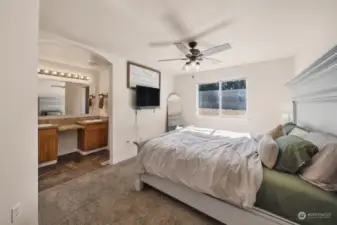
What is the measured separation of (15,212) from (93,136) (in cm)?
339

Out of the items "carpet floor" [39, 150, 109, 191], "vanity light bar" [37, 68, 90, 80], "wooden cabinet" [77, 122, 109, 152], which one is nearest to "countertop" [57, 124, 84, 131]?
"wooden cabinet" [77, 122, 109, 152]

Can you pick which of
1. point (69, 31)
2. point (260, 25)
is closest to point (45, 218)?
point (69, 31)

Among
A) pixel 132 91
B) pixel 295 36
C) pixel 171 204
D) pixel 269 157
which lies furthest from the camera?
pixel 132 91

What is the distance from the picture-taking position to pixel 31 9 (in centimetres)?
133

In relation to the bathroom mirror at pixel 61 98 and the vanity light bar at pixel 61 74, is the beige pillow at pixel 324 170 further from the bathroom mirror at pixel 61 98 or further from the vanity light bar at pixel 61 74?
the vanity light bar at pixel 61 74

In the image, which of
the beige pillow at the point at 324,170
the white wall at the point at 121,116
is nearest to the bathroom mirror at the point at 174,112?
the white wall at the point at 121,116

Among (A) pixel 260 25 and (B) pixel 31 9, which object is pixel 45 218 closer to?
(B) pixel 31 9

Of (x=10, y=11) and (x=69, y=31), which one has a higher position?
(x=69, y=31)

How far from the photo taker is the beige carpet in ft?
5.98

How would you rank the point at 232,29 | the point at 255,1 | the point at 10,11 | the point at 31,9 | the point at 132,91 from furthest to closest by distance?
the point at 132,91 < the point at 232,29 < the point at 255,1 < the point at 31,9 < the point at 10,11

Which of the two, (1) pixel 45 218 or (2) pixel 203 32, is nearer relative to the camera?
(1) pixel 45 218

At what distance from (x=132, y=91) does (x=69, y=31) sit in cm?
184

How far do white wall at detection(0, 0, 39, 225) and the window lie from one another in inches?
176

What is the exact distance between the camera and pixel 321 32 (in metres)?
2.23
